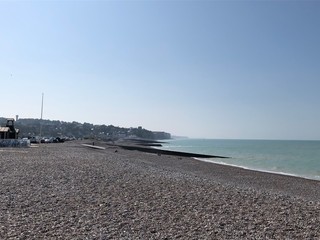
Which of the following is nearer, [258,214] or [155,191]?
[258,214]

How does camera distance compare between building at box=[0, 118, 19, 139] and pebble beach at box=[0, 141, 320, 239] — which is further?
building at box=[0, 118, 19, 139]

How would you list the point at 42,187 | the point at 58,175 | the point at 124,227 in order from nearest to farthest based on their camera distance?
the point at 124,227 < the point at 42,187 < the point at 58,175

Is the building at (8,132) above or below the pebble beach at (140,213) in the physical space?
above

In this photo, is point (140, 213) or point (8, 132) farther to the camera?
point (8, 132)

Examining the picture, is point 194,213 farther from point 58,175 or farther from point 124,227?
point 58,175

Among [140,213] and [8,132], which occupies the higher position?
[8,132]

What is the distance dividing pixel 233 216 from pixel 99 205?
3.59 meters

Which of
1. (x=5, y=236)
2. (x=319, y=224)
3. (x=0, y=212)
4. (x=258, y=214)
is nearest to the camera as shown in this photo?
(x=5, y=236)

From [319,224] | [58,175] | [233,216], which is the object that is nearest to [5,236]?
[233,216]

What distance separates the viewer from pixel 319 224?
30.6ft

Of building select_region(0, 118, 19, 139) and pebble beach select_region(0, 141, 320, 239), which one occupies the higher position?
building select_region(0, 118, 19, 139)

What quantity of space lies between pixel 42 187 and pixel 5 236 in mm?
5999

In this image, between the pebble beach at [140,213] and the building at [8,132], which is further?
the building at [8,132]

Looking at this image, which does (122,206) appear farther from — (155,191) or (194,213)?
(155,191)
